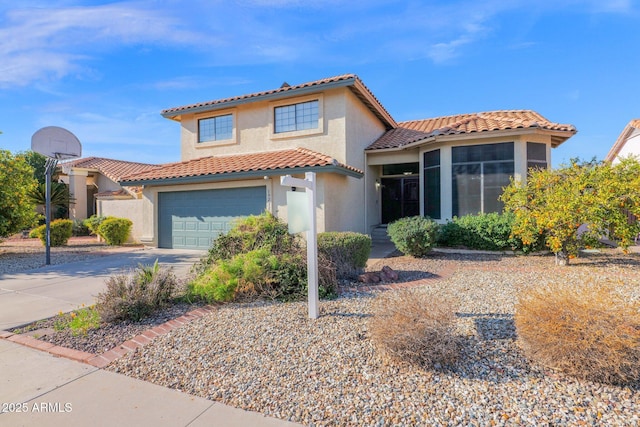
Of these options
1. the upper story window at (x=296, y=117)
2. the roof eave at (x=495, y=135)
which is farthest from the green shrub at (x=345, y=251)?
the upper story window at (x=296, y=117)

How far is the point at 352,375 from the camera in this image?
10.5 feet

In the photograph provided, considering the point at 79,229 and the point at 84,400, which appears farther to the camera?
the point at 79,229

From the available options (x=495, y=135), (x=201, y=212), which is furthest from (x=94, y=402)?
(x=495, y=135)

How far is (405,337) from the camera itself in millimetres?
3303

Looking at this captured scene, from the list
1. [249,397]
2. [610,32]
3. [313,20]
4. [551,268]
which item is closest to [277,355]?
[249,397]

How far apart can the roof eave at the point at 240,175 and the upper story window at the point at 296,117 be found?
295 cm

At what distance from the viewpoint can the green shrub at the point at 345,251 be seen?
265 inches

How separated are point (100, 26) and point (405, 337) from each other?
1147cm

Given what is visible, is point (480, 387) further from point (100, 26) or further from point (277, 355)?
point (100, 26)

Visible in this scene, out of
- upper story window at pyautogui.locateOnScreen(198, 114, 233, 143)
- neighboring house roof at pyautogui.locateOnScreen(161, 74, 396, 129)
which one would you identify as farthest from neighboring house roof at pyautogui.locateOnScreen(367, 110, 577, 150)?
upper story window at pyautogui.locateOnScreen(198, 114, 233, 143)

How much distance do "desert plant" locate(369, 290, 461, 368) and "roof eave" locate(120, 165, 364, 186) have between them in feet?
23.5

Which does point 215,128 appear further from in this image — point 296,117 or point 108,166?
point 108,166

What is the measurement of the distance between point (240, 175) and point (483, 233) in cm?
844

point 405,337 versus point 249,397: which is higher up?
point 405,337
